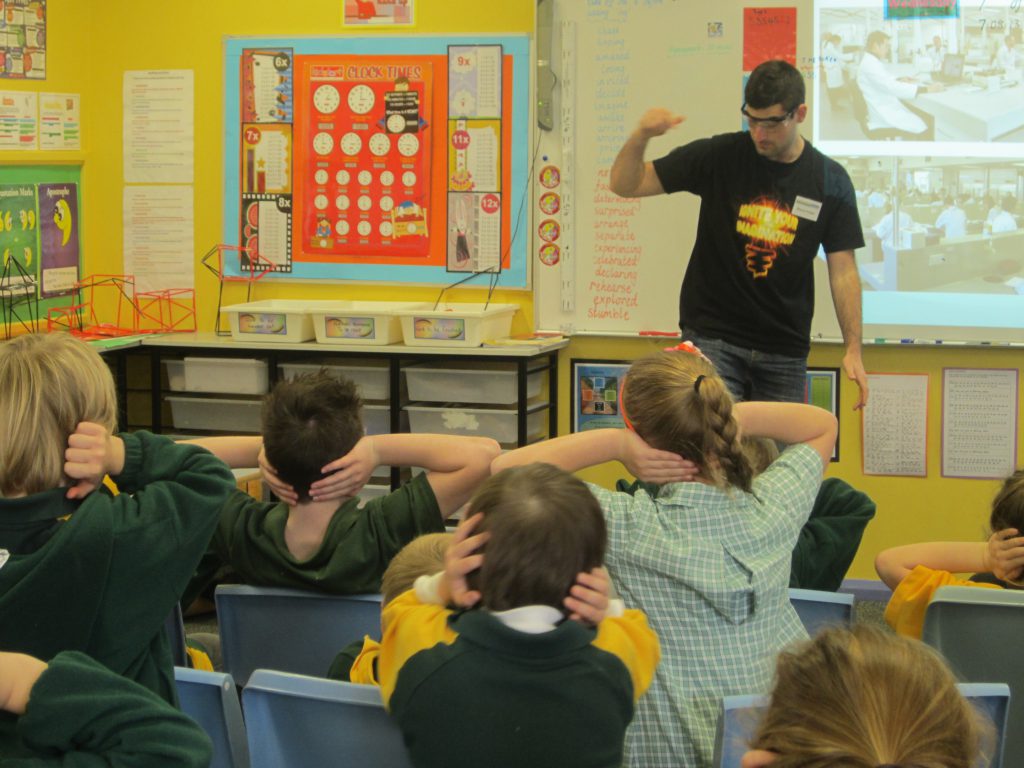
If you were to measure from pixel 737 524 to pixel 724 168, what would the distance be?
6.04 feet

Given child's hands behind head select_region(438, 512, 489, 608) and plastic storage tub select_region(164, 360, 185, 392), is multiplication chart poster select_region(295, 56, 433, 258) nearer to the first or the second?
plastic storage tub select_region(164, 360, 185, 392)

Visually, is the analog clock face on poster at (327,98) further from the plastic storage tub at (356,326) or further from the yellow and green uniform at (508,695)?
the yellow and green uniform at (508,695)

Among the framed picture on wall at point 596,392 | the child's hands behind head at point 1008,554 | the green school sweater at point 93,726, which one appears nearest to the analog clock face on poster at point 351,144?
the framed picture on wall at point 596,392

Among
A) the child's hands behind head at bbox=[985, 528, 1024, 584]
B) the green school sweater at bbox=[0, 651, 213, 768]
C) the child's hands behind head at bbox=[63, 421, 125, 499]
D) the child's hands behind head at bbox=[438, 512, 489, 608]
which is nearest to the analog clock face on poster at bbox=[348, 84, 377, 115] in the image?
the child's hands behind head at bbox=[985, 528, 1024, 584]

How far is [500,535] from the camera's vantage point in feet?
4.36

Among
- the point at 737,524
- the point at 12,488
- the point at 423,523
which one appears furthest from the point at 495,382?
the point at 12,488

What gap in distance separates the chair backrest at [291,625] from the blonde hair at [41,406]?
67 cm

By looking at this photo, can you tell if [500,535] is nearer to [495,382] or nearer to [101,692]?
[101,692]

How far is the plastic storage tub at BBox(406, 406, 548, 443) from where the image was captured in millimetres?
4332

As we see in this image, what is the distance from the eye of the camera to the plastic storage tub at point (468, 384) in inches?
171

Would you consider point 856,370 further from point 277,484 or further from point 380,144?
point 380,144

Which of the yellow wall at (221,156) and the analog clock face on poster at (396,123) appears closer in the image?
the yellow wall at (221,156)

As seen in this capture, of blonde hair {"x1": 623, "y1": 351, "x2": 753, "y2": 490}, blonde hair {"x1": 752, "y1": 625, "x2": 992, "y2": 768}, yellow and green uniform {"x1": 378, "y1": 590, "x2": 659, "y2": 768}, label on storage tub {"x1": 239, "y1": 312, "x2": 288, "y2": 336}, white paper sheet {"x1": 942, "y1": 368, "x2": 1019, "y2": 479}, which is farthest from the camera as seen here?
label on storage tub {"x1": 239, "y1": 312, "x2": 288, "y2": 336}

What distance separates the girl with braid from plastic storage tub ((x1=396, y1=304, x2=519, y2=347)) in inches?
93.8
